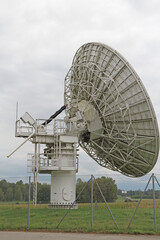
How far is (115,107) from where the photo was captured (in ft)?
89.2

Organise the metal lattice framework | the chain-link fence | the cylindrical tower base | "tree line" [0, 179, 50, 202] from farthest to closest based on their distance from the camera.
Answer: "tree line" [0, 179, 50, 202]
the cylindrical tower base
the metal lattice framework
the chain-link fence

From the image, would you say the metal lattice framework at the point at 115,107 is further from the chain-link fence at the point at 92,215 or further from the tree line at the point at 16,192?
the tree line at the point at 16,192

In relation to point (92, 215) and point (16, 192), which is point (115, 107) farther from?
point (16, 192)

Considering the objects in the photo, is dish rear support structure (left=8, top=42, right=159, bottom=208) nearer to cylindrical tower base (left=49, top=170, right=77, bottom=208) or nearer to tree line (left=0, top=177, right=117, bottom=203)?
cylindrical tower base (left=49, top=170, right=77, bottom=208)

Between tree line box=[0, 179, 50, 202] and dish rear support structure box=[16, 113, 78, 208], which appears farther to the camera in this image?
tree line box=[0, 179, 50, 202]

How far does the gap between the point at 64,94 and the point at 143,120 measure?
10876 millimetres

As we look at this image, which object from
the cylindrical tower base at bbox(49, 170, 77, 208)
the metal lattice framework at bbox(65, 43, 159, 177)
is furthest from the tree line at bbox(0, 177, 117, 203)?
the metal lattice framework at bbox(65, 43, 159, 177)

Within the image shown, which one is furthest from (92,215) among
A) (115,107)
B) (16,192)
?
(16,192)

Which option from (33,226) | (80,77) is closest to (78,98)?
(80,77)

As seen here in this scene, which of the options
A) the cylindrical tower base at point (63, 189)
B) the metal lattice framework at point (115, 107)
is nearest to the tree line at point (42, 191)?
the cylindrical tower base at point (63, 189)

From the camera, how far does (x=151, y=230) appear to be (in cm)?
1512

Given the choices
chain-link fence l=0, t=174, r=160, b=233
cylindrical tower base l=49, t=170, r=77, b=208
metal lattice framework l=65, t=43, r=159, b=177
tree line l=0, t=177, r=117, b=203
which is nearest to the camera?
chain-link fence l=0, t=174, r=160, b=233

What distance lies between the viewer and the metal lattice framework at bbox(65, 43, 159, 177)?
2541cm

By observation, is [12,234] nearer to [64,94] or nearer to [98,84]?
[98,84]
